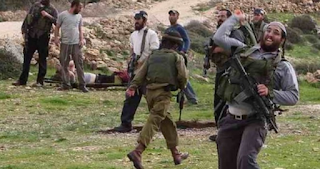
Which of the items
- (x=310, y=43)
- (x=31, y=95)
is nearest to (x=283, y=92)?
(x=31, y=95)

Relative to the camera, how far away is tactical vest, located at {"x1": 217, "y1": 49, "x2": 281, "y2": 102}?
6750 mm

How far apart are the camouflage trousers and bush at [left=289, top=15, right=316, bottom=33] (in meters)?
35.8

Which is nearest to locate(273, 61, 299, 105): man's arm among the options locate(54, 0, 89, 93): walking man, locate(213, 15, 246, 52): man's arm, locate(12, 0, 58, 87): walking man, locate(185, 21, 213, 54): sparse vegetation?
locate(213, 15, 246, 52): man's arm

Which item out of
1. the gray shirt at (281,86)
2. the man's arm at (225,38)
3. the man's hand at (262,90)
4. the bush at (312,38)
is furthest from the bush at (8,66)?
the bush at (312,38)

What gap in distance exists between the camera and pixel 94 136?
1214cm

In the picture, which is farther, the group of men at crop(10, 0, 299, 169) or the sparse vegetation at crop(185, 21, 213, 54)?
the sparse vegetation at crop(185, 21, 213, 54)

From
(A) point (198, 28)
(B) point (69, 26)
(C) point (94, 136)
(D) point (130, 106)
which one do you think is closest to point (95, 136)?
(C) point (94, 136)

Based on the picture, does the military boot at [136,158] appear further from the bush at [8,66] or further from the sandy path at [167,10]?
the sandy path at [167,10]

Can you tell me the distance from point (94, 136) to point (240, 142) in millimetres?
5413

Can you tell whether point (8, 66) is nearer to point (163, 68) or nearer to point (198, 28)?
point (163, 68)

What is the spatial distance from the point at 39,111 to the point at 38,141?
10.7 ft

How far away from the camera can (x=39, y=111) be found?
1499 cm

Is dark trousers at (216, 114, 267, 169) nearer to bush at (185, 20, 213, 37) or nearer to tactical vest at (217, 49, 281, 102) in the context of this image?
tactical vest at (217, 49, 281, 102)

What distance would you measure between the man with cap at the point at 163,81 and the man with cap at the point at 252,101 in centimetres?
225
